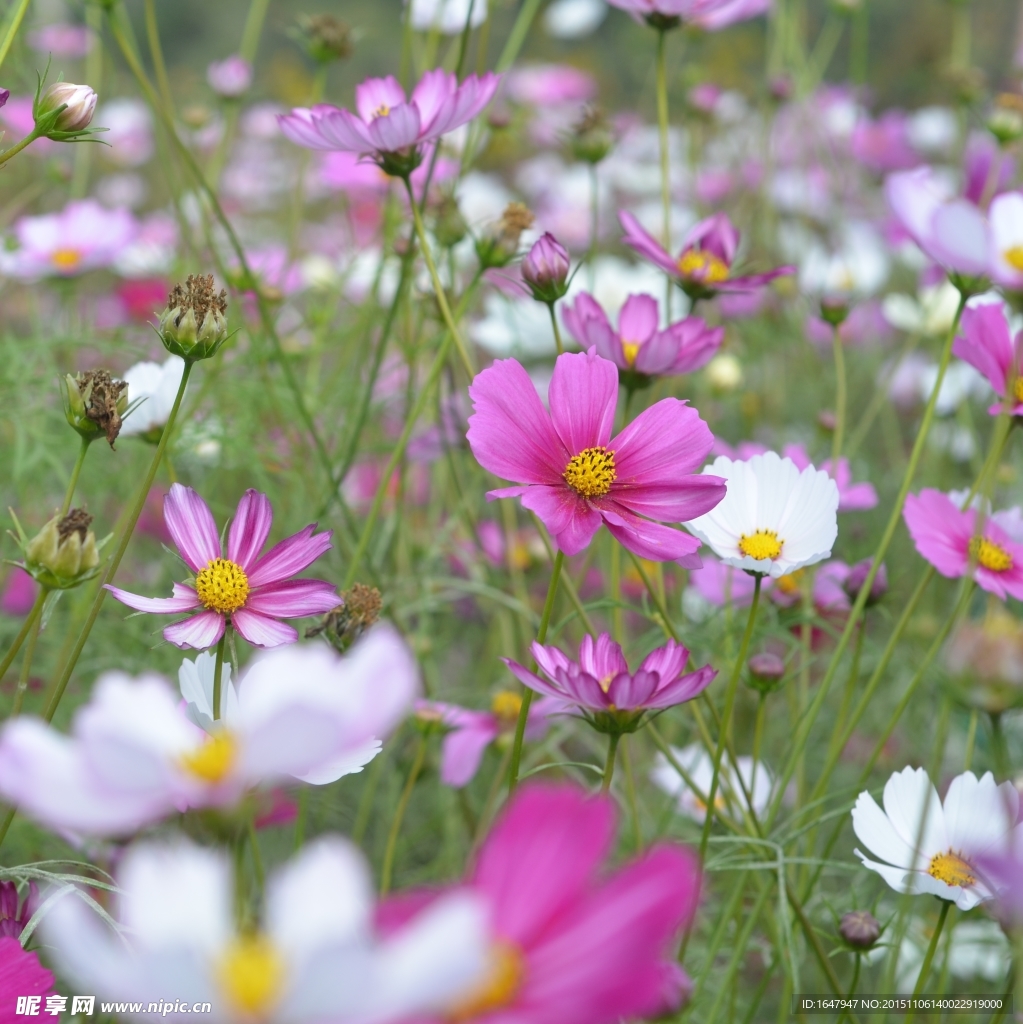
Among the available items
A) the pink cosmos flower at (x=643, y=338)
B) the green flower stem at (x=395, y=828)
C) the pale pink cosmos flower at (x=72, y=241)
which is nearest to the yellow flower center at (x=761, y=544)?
the pink cosmos flower at (x=643, y=338)

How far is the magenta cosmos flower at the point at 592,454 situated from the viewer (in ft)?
1.43

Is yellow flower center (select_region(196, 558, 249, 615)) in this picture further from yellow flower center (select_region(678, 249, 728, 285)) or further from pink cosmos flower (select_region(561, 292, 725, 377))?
yellow flower center (select_region(678, 249, 728, 285))

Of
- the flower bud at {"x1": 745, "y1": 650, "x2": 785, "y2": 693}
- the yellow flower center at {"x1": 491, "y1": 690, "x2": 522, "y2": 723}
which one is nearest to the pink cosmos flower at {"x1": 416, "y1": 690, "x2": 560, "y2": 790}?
the yellow flower center at {"x1": 491, "y1": 690, "x2": 522, "y2": 723}

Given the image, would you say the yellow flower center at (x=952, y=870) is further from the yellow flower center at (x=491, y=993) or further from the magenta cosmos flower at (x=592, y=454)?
the yellow flower center at (x=491, y=993)

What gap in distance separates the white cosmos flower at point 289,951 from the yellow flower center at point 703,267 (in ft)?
1.59

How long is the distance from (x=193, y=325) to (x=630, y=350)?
0.25 m

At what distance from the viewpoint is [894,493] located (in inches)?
46.9

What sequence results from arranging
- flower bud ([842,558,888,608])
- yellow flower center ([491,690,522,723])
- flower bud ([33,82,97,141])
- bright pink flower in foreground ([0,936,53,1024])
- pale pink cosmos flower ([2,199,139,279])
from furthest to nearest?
pale pink cosmos flower ([2,199,139,279]) → yellow flower center ([491,690,522,723]) → flower bud ([842,558,888,608]) → flower bud ([33,82,97,141]) → bright pink flower in foreground ([0,936,53,1024])

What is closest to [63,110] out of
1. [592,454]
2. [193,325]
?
[193,325]

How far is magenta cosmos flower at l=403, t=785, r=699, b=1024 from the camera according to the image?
188 millimetres

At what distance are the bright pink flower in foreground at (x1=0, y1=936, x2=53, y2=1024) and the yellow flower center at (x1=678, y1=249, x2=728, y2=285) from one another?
18.3 inches

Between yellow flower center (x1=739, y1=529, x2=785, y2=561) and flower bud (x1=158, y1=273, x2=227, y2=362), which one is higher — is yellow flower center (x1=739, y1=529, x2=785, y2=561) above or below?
below

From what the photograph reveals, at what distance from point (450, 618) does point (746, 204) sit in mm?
867

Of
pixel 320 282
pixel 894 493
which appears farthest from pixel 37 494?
pixel 894 493
